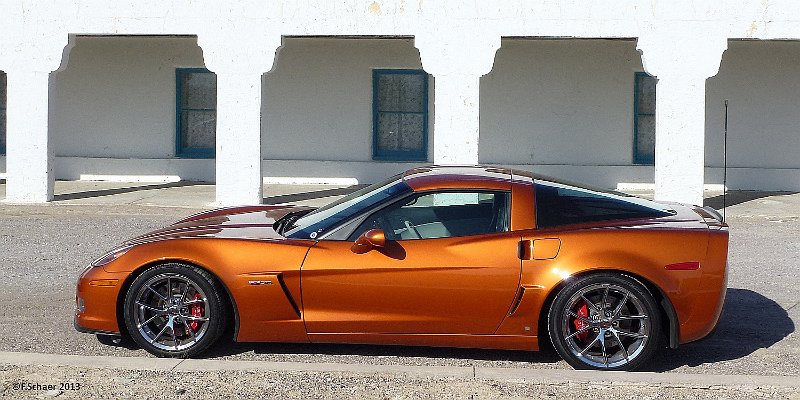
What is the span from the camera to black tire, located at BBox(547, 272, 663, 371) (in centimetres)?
710

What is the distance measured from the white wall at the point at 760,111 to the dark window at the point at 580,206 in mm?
11821

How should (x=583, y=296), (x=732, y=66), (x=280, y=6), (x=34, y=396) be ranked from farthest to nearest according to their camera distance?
(x=732, y=66) → (x=280, y=6) → (x=583, y=296) → (x=34, y=396)

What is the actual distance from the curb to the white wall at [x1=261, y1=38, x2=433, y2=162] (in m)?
12.7

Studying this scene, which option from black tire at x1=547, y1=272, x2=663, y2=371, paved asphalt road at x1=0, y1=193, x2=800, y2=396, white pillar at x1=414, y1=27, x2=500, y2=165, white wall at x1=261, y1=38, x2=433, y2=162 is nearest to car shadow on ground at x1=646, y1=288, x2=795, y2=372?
paved asphalt road at x1=0, y1=193, x2=800, y2=396

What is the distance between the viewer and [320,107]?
19703mm

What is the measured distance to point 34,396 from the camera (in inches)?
255

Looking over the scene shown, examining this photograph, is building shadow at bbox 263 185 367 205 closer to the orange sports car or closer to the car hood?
the car hood

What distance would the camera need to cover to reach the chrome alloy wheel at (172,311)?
7.30 m

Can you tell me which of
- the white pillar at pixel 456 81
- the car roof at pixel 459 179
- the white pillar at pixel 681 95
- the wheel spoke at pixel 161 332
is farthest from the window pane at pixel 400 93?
the wheel spoke at pixel 161 332

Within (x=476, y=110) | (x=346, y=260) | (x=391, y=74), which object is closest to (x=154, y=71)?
(x=391, y=74)

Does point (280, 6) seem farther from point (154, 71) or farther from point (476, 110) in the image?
point (154, 71)

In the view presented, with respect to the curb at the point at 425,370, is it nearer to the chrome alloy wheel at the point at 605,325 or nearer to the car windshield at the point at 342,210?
the chrome alloy wheel at the point at 605,325

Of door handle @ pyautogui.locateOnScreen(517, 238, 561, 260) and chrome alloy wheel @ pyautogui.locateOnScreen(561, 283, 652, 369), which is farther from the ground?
door handle @ pyautogui.locateOnScreen(517, 238, 561, 260)

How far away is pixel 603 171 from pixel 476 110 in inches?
162
